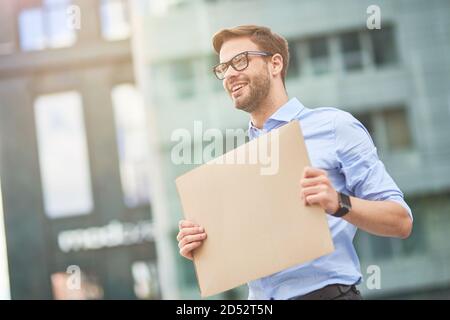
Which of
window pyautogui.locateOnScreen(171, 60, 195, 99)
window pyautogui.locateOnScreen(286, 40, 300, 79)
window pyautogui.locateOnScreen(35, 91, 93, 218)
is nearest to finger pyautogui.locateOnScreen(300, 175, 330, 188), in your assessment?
window pyautogui.locateOnScreen(286, 40, 300, 79)

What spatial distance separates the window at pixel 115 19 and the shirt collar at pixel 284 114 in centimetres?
538

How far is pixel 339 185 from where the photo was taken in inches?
50.6

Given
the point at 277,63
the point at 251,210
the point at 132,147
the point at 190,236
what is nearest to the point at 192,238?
the point at 190,236

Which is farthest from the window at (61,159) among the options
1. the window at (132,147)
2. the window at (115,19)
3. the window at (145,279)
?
the window at (115,19)

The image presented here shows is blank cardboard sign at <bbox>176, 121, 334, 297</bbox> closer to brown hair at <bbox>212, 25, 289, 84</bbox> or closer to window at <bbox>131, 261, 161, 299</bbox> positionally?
brown hair at <bbox>212, 25, 289, 84</bbox>

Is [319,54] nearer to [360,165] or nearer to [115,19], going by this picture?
[115,19]

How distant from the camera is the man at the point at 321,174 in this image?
1190 mm

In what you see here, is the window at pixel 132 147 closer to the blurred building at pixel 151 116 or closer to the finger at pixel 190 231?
the blurred building at pixel 151 116

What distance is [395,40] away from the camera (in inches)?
251
